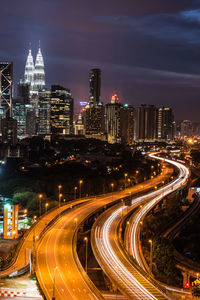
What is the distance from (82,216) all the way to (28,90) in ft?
350

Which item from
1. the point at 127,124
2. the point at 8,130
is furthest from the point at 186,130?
the point at 8,130

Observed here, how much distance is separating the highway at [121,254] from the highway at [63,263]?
0.83 metres

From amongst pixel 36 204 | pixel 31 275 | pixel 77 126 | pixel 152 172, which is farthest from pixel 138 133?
pixel 31 275

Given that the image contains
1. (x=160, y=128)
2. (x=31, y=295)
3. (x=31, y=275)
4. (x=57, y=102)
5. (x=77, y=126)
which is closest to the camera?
(x=31, y=295)

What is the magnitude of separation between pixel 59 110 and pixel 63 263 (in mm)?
90627

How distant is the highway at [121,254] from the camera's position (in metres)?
9.88

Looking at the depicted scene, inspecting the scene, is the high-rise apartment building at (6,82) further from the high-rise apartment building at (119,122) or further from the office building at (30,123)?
the high-rise apartment building at (119,122)

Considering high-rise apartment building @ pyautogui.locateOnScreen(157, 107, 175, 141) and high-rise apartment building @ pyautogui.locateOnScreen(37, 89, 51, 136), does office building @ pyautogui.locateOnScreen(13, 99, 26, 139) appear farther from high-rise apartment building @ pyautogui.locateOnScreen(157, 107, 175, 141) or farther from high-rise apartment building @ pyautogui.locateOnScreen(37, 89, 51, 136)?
high-rise apartment building @ pyautogui.locateOnScreen(157, 107, 175, 141)

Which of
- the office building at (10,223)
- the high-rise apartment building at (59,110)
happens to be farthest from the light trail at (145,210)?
the high-rise apartment building at (59,110)

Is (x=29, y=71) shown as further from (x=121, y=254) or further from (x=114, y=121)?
(x=121, y=254)

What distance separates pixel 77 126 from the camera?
116875mm

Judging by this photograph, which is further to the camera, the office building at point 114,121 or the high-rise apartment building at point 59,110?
the office building at point 114,121

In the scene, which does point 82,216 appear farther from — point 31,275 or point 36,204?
point 31,275

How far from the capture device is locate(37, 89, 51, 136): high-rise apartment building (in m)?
103
